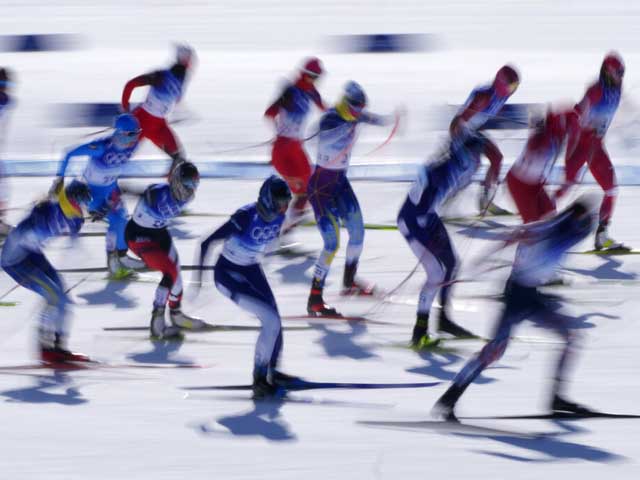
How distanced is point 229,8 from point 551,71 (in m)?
7.04

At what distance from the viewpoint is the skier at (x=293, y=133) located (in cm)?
1214

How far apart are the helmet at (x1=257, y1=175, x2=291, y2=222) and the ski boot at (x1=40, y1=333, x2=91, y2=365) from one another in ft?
6.03

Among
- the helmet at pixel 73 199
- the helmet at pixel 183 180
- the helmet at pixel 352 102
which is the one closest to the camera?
the helmet at pixel 73 199

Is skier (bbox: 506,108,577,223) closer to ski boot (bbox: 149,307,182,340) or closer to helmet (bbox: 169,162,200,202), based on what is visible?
helmet (bbox: 169,162,200,202)

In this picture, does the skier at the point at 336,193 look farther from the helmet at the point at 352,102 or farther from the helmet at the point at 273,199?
the helmet at the point at 273,199

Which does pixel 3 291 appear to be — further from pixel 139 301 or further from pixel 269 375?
pixel 269 375

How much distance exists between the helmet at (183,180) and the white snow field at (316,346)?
2.52 feet

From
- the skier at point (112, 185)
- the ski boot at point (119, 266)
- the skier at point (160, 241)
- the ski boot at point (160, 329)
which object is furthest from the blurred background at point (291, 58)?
the ski boot at point (160, 329)

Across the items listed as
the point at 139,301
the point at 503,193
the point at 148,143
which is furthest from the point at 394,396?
the point at 148,143

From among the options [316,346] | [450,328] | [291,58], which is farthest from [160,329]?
[291,58]

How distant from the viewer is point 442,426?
816 centimetres

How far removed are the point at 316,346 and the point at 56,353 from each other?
72.9 inches

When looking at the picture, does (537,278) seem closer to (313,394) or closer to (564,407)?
(564,407)

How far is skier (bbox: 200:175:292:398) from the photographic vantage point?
852 cm
